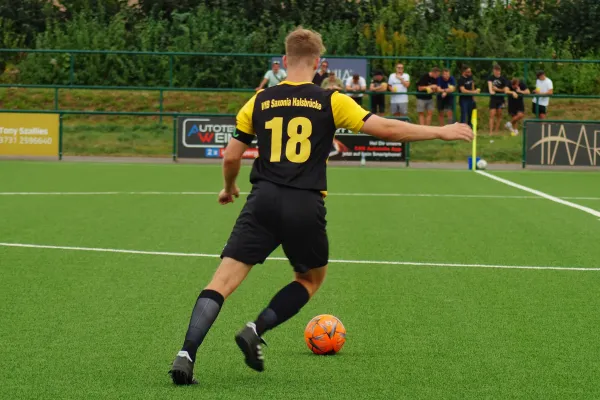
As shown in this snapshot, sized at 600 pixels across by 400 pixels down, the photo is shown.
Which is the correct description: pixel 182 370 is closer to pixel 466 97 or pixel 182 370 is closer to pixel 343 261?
pixel 343 261

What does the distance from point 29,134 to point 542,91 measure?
1380cm

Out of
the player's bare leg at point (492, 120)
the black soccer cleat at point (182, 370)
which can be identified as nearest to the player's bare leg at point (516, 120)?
the player's bare leg at point (492, 120)

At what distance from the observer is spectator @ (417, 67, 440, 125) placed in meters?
32.4

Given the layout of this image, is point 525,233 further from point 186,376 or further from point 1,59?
point 1,59

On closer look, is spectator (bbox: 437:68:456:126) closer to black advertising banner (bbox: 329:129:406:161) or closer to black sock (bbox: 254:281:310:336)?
black advertising banner (bbox: 329:129:406:161)

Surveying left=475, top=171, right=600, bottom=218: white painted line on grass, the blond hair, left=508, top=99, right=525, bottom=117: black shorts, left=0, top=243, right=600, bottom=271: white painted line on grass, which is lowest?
left=475, top=171, right=600, bottom=218: white painted line on grass

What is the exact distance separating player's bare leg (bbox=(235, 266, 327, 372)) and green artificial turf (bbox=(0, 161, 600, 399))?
0.50 ft

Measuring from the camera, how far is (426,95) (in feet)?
107

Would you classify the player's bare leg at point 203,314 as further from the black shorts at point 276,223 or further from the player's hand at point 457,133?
the player's hand at point 457,133

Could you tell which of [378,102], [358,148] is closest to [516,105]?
[378,102]

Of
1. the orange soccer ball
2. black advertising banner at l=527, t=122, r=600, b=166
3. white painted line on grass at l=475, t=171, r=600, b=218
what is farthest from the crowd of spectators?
the orange soccer ball

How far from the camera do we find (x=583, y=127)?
1136 inches

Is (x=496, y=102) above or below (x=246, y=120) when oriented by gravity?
below

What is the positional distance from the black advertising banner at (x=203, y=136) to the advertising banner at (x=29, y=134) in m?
3.14
